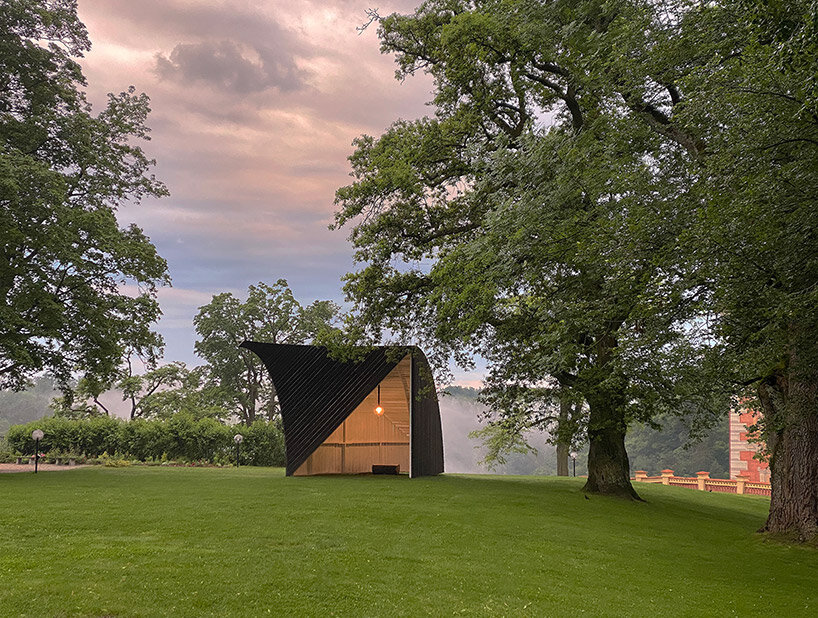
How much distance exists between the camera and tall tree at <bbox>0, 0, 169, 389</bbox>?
17781 millimetres

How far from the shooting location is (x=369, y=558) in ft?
24.7

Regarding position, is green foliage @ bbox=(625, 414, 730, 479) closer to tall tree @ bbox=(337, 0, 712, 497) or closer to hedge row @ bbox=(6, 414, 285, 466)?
hedge row @ bbox=(6, 414, 285, 466)

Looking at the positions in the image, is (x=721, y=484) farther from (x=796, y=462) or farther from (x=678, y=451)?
(x=678, y=451)

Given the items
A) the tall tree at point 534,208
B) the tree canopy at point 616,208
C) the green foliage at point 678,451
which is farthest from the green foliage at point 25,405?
the tree canopy at point 616,208

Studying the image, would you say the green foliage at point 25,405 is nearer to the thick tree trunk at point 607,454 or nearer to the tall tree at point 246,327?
the tall tree at point 246,327

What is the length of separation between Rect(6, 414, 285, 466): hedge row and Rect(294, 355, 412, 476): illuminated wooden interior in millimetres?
7332

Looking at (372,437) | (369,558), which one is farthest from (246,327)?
(369,558)

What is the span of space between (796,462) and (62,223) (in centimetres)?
2055

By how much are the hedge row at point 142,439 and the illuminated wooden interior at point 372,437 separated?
Answer: 7.33 meters

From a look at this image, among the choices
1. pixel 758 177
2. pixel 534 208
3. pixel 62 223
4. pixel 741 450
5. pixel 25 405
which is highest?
pixel 62 223

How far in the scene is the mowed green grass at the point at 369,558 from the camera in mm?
5781

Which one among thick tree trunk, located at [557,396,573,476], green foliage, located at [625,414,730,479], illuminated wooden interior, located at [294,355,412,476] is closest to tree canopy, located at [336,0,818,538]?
thick tree trunk, located at [557,396,573,476]

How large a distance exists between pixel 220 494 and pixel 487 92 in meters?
12.5

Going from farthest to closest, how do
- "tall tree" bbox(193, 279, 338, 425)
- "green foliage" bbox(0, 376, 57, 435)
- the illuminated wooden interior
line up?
"green foliage" bbox(0, 376, 57, 435) → "tall tree" bbox(193, 279, 338, 425) → the illuminated wooden interior
